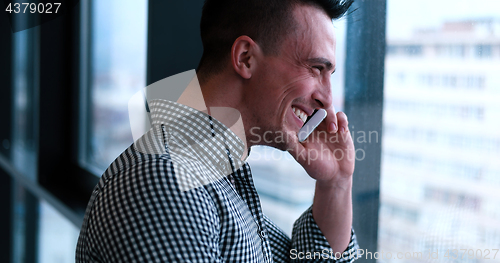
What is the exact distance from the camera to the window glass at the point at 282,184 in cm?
125

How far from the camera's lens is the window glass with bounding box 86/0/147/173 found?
6.15 ft

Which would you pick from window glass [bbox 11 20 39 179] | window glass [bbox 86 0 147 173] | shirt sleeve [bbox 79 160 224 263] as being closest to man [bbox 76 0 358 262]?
shirt sleeve [bbox 79 160 224 263]

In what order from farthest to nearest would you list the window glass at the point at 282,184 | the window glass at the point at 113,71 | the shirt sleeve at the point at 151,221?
the window glass at the point at 113,71 < the window glass at the point at 282,184 < the shirt sleeve at the point at 151,221

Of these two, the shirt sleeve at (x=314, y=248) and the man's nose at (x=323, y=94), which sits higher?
the man's nose at (x=323, y=94)

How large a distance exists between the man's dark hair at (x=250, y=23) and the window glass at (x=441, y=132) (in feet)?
0.67

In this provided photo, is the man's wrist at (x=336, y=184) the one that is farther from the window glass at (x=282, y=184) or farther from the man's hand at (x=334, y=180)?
the window glass at (x=282, y=184)

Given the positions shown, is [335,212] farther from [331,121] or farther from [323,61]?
[323,61]

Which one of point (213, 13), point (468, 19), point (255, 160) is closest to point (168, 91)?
point (255, 160)

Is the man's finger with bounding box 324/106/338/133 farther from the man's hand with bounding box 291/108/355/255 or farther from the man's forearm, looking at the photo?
the man's forearm

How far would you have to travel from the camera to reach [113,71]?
2.14 meters

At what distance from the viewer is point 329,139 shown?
103 cm

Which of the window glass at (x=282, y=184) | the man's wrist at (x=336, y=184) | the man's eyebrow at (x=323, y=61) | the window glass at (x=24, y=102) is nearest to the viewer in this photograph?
the man's eyebrow at (x=323, y=61)

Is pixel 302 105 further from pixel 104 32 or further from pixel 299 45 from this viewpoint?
pixel 104 32

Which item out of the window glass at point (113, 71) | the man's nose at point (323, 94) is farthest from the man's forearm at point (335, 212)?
the window glass at point (113, 71)
